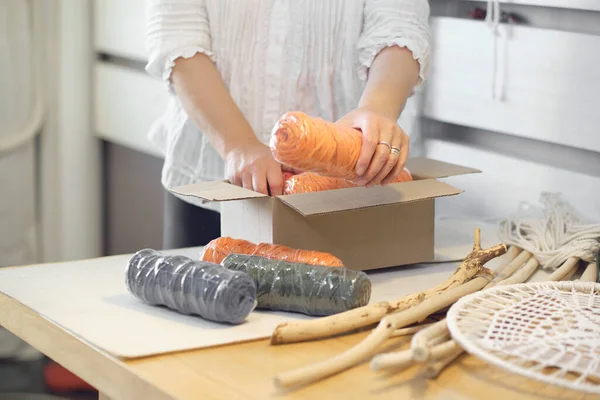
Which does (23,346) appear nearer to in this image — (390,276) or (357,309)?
(390,276)

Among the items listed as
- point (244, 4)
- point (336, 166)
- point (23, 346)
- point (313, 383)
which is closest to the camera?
point (313, 383)

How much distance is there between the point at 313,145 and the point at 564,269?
0.40 metres

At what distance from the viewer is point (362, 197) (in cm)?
123

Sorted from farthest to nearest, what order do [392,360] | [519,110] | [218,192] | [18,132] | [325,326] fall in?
[18,132]
[519,110]
[218,192]
[325,326]
[392,360]

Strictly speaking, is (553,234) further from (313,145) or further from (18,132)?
(18,132)

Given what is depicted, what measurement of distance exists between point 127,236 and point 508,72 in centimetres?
153

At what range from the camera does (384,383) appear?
2.85ft

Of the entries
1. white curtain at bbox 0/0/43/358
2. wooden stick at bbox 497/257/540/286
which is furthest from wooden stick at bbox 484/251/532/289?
white curtain at bbox 0/0/43/358

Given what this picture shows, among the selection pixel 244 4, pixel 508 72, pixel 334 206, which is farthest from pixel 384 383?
pixel 508 72

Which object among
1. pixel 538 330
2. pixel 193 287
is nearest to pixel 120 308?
pixel 193 287

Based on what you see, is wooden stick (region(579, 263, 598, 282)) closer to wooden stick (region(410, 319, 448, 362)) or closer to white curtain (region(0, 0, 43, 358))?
wooden stick (region(410, 319, 448, 362))

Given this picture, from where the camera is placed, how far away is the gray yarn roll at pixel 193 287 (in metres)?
0.99

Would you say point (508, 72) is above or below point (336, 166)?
above

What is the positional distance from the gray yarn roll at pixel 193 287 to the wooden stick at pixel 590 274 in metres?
0.46
